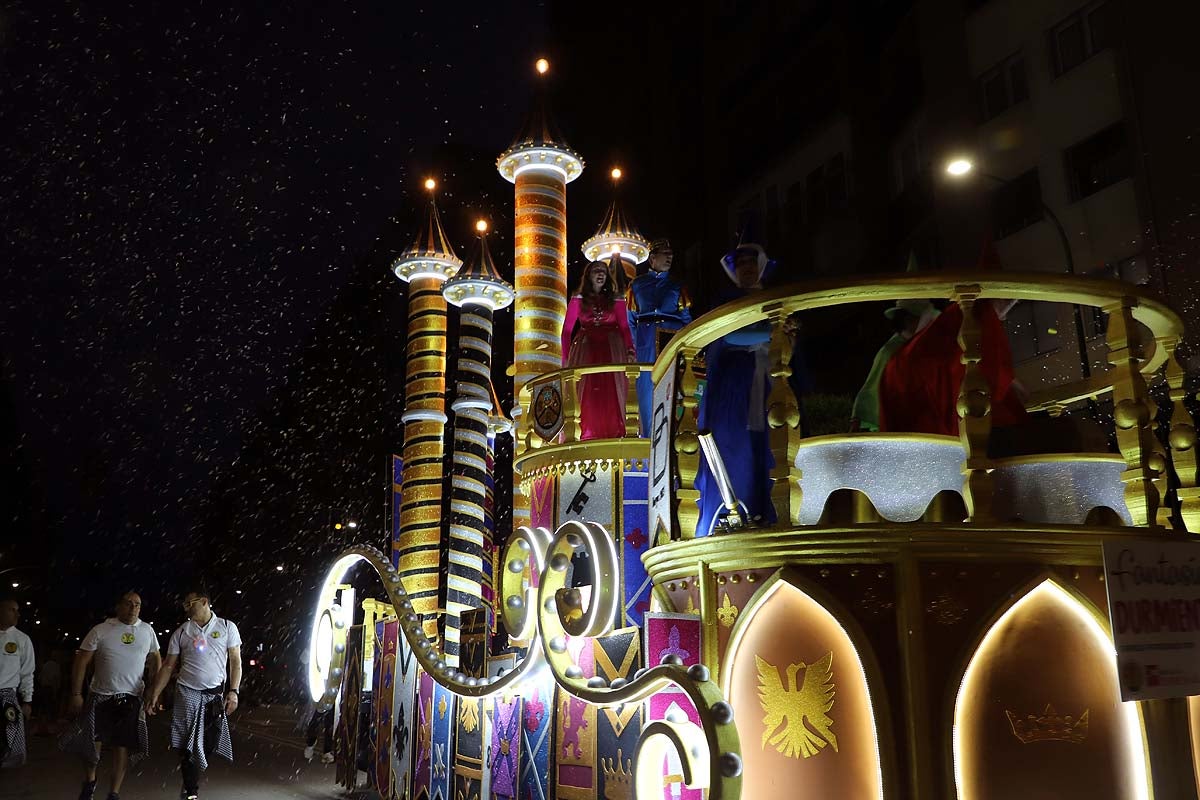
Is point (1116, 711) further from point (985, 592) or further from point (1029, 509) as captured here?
point (1029, 509)

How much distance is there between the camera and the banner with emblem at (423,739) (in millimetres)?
8266

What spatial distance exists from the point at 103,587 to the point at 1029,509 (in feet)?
144

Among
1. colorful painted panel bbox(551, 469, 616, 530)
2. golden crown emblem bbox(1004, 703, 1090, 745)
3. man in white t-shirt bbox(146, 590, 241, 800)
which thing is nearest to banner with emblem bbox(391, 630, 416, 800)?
man in white t-shirt bbox(146, 590, 241, 800)

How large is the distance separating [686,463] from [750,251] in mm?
1896

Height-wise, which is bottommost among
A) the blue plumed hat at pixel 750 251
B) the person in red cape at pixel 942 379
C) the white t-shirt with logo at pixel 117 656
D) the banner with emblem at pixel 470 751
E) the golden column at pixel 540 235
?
the banner with emblem at pixel 470 751

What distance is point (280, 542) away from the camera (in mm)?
34469

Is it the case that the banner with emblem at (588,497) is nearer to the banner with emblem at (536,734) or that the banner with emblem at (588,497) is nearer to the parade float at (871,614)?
the parade float at (871,614)

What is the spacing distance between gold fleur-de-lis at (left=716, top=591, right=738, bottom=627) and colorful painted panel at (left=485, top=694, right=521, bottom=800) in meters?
2.41

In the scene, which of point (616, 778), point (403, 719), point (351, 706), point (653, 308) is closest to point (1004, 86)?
point (653, 308)

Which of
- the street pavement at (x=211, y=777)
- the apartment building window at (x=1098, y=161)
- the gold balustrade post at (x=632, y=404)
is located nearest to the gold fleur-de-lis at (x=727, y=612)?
the gold balustrade post at (x=632, y=404)

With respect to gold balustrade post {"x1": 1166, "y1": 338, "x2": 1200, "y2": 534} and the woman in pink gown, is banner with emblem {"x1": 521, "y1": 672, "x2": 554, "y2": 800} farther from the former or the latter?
gold balustrade post {"x1": 1166, "y1": 338, "x2": 1200, "y2": 534}

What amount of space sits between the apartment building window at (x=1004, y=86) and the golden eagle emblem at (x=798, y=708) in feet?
59.8

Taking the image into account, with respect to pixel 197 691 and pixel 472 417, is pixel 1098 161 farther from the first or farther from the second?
pixel 197 691

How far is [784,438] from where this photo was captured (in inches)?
184
